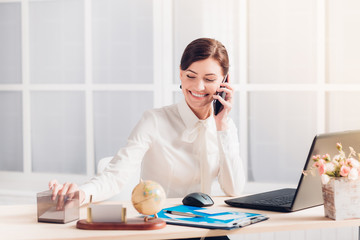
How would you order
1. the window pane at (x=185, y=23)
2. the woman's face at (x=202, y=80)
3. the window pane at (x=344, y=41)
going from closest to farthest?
the woman's face at (x=202, y=80) < the window pane at (x=344, y=41) < the window pane at (x=185, y=23)

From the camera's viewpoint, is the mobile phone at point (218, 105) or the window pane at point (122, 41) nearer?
the mobile phone at point (218, 105)

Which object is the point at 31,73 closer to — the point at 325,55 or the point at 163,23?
the point at 163,23

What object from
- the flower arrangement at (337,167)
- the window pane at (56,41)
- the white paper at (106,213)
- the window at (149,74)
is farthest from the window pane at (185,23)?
the white paper at (106,213)

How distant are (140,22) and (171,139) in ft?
3.99

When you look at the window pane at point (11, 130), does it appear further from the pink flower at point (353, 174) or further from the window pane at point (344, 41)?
the pink flower at point (353, 174)

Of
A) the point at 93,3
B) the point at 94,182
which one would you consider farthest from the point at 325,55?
the point at 94,182

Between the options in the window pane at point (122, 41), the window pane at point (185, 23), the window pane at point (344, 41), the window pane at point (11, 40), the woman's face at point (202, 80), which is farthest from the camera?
the window pane at point (11, 40)

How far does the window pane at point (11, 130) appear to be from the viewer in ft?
12.3

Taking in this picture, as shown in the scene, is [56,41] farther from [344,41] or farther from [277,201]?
[277,201]

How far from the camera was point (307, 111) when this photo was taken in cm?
330

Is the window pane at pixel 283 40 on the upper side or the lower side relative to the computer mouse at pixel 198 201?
upper

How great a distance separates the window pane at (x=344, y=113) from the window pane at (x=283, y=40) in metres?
0.20

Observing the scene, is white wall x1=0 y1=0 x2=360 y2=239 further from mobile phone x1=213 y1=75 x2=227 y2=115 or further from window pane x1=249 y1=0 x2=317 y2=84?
mobile phone x1=213 y1=75 x2=227 y2=115

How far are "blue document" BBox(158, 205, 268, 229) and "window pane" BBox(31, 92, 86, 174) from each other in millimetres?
1826
